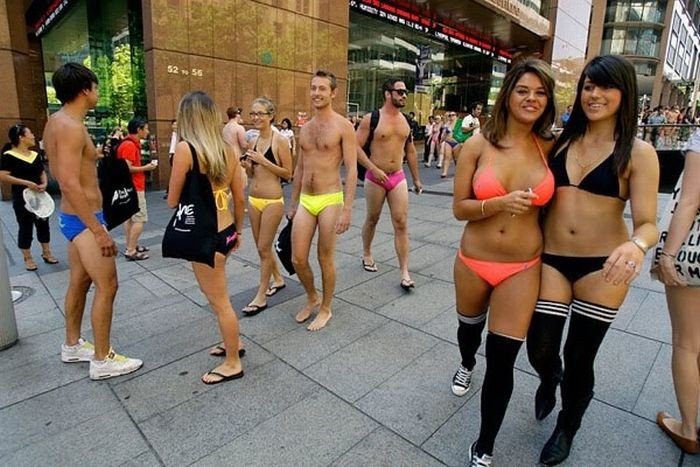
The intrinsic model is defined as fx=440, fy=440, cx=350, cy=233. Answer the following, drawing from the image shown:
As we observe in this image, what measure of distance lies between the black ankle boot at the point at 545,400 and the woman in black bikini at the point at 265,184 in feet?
8.17

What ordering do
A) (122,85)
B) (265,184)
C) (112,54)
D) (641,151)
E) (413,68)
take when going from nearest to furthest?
1. (641,151)
2. (265,184)
3. (122,85)
4. (112,54)
5. (413,68)

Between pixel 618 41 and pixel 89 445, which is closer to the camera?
pixel 89 445

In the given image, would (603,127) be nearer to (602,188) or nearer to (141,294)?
(602,188)

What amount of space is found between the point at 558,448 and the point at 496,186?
1351 mm

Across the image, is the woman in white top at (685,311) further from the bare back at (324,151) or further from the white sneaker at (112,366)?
the white sneaker at (112,366)

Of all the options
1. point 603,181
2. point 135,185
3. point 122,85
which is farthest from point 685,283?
point 122,85

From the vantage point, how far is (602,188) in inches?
78.5

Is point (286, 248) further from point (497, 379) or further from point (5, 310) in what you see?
point (497, 379)

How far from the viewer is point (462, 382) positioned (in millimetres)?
2828

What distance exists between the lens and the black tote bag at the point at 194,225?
272cm

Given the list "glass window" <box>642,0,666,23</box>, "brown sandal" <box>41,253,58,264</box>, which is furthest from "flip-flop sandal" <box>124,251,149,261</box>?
"glass window" <box>642,0,666,23</box>

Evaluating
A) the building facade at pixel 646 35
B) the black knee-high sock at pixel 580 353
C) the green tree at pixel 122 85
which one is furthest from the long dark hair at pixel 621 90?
the building facade at pixel 646 35

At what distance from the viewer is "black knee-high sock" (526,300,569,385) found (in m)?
2.07

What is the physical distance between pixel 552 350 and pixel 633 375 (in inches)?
52.4
